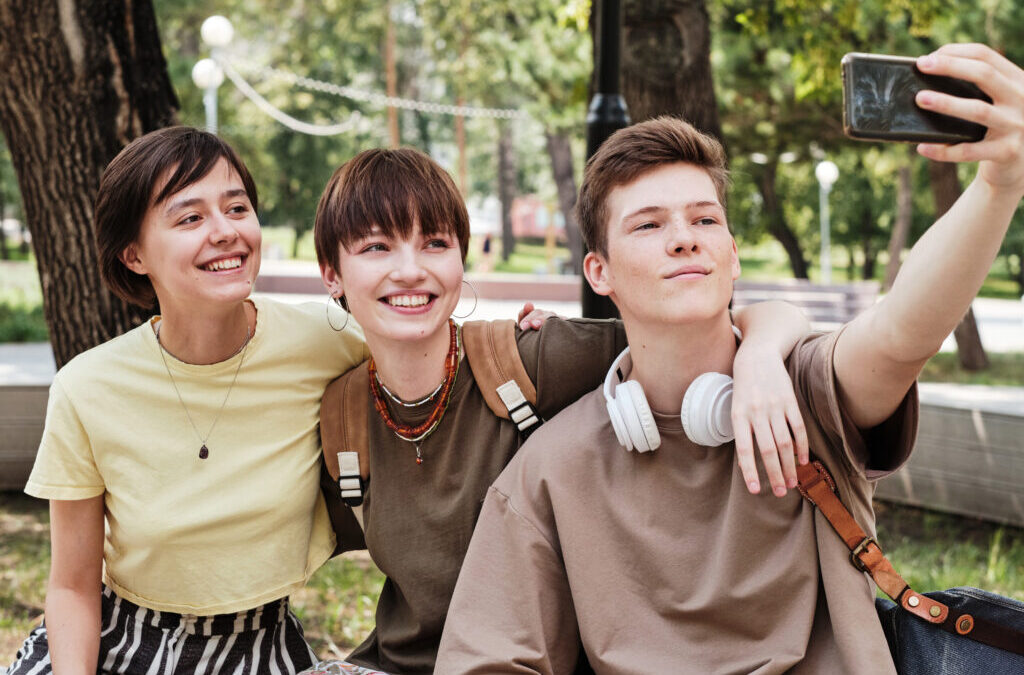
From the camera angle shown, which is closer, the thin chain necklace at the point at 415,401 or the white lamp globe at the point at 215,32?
the thin chain necklace at the point at 415,401

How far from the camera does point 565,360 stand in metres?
2.70

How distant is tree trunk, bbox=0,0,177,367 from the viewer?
4086mm

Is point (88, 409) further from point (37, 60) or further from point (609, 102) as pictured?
point (609, 102)

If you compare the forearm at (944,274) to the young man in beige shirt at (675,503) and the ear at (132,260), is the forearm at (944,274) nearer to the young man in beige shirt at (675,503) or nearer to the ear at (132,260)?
the young man in beige shirt at (675,503)

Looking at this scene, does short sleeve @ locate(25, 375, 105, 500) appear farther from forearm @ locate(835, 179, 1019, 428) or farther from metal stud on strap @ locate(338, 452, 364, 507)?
forearm @ locate(835, 179, 1019, 428)

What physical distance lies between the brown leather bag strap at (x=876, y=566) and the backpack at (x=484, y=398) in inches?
29.7

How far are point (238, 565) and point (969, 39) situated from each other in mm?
10963

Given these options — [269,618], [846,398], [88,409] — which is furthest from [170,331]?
[846,398]

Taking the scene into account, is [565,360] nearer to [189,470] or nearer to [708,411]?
[708,411]

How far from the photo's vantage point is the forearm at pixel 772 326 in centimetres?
227

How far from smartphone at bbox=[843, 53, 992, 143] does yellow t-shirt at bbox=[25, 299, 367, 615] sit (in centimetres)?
168

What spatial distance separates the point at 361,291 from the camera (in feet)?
8.39

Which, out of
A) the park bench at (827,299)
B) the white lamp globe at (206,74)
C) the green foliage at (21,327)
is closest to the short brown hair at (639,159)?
the white lamp globe at (206,74)

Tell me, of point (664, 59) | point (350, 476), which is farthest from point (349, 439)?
point (664, 59)
